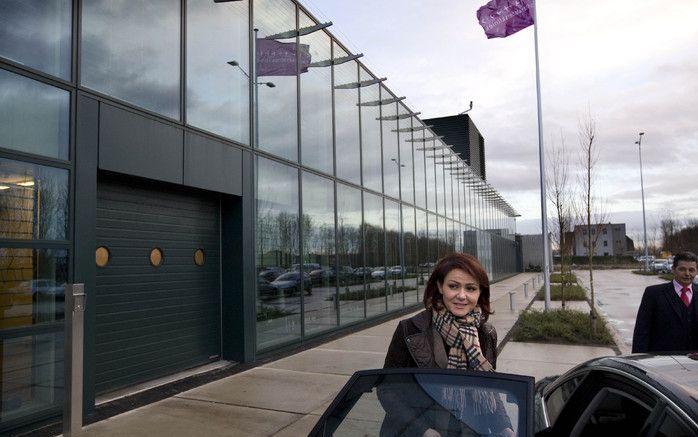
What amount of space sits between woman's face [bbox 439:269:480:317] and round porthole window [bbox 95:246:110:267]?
16.9 feet

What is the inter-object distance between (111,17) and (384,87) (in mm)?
11058

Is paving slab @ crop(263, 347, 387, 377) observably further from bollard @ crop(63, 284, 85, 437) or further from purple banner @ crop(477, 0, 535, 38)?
purple banner @ crop(477, 0, 535, 38)

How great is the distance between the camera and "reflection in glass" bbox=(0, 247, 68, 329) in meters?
5.10

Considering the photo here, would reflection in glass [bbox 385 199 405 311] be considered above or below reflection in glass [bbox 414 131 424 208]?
below

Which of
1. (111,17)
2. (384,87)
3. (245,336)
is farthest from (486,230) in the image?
(111,17)

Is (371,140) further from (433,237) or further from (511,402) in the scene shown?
(511,402)

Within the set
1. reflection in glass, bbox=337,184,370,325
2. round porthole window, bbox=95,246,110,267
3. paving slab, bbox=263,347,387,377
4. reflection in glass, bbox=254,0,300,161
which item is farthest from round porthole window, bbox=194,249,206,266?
reflection in glass, bbox=337,184,370,325

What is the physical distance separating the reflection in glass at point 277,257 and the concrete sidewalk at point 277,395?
2.10ft

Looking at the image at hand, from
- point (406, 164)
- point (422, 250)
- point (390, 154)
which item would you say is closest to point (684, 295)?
point (390, 154)

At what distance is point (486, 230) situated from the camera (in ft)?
118

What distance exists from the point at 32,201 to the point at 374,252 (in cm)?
1042

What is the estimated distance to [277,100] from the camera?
10.3 m

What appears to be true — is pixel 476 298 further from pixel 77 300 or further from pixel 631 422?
pixel 77 300

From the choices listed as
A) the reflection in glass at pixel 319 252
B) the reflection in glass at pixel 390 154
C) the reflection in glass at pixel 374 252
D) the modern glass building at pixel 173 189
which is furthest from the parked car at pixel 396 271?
the reflection in glass at pixel 319 252
